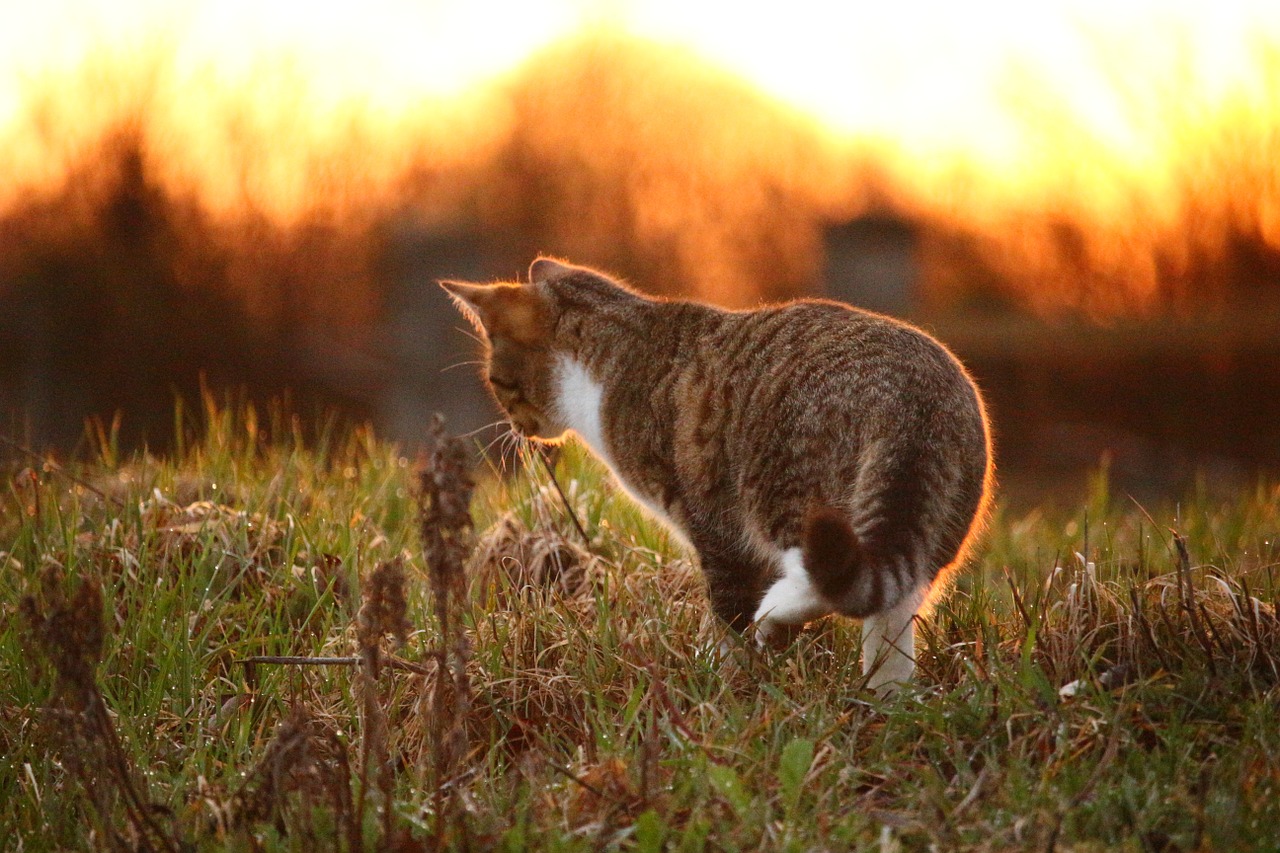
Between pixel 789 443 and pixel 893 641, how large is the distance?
19.2 inches

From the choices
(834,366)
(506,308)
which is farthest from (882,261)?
(834,366)

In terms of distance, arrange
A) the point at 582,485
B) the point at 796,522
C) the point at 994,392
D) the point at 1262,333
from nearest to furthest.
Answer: the point at 796,522, the point at 582,485, the point at 1262,333, the point at 994,392

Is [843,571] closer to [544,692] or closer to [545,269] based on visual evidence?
[544,692]

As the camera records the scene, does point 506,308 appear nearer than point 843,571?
No

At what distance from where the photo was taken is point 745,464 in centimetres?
291

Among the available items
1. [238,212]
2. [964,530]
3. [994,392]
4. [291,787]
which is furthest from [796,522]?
[238,212]

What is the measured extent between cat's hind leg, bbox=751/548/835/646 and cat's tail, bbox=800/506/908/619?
99 mm

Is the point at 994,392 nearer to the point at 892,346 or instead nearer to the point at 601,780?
the point at 892,346

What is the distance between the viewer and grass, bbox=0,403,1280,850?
6.61 ft

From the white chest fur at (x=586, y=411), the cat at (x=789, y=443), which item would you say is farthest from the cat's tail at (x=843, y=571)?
the white chest fur at (x=586, y=411)

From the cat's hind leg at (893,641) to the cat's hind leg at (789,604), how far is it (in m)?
0.17

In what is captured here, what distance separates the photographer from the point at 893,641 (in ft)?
8.91

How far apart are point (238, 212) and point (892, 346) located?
244 inches

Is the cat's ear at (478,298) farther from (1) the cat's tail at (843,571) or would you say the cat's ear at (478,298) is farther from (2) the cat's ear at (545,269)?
(1) the cat's tail at (843,571)
